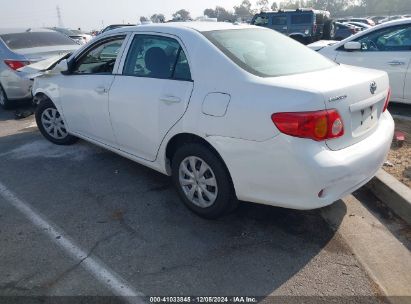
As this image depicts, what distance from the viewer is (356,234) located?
127 inches

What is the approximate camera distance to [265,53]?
339cm

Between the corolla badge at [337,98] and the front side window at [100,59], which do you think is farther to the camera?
the front side window at [100,59]

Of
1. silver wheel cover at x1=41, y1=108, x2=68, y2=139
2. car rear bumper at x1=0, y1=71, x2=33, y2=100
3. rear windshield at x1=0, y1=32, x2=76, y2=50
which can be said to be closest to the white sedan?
silver wheel cover at x1=41, y1=108, x2=68, y2=139

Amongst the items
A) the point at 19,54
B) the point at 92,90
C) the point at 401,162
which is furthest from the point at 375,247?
the point at 19,54

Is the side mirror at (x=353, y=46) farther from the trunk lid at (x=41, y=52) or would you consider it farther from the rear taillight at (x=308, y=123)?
the trunk lid at (x=41, y=52)

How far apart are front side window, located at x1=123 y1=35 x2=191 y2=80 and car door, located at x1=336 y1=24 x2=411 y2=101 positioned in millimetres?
3973

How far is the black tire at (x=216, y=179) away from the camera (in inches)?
123

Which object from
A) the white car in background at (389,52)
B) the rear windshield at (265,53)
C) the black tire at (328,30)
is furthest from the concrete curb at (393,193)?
the black tire at (328,30)

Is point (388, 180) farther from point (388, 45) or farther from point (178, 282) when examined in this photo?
point (388, 45)

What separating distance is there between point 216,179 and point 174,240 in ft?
1.99

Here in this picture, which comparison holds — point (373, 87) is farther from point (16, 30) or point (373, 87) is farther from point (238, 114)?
point (16, 30)

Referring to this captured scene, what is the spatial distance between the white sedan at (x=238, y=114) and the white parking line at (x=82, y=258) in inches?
39.1

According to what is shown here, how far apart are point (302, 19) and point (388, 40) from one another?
13.7m

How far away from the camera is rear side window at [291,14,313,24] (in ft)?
61.4
